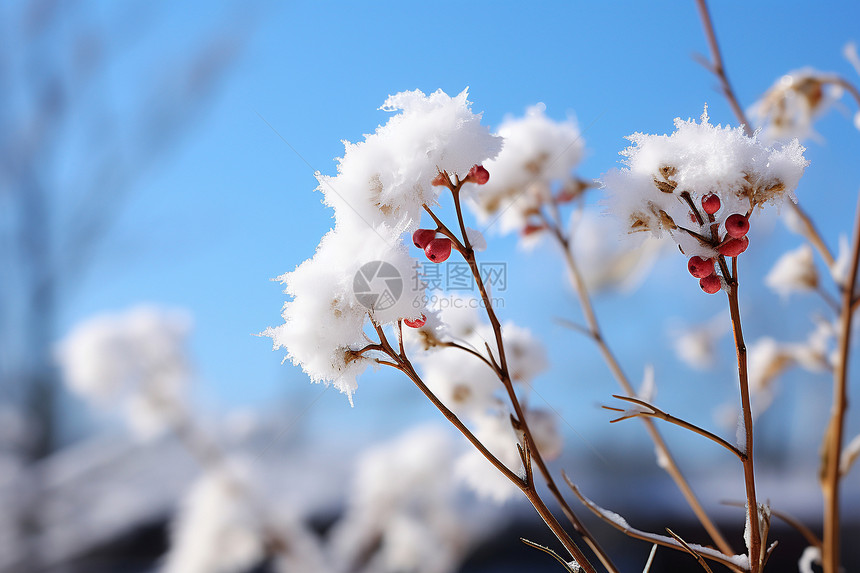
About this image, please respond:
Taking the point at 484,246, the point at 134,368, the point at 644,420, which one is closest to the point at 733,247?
the point at 484,246

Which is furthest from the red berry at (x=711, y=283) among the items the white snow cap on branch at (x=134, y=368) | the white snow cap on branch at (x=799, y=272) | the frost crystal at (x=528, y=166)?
the white snow cap on branch at (x=134, y=368)

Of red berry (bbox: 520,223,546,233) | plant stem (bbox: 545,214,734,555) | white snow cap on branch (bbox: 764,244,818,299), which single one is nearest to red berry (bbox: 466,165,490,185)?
plant stem (bbox: 545,214,734,555)

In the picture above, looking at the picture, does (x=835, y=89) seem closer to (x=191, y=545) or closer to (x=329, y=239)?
(x=329, y=239)

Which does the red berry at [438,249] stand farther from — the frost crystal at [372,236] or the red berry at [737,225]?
the red berry at [737,225]

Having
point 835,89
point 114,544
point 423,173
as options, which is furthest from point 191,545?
point 835,89

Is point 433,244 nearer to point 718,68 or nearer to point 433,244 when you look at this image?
point 433,244

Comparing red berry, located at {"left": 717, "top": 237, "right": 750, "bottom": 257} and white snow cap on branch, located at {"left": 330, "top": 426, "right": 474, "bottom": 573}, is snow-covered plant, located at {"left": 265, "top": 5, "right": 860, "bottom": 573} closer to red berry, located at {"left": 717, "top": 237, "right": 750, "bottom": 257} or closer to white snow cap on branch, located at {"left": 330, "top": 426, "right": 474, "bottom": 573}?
red berry, located at {"left": 717, "top": 237, "right": 750, "bottom": 257}

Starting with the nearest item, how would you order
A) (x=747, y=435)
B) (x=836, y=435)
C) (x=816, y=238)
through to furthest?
1. (x=747, y=435)
2. (x=836, y=435)
3. (x=816, y=238)
